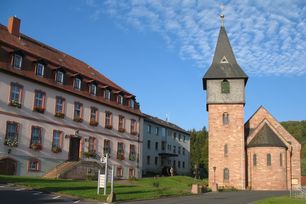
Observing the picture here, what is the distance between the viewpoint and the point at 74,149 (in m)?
41.0

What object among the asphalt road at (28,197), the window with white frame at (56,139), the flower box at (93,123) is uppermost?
the flower box at (93,123)

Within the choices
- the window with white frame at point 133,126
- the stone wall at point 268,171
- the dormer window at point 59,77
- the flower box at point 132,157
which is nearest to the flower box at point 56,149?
the dormer window at point 59,77

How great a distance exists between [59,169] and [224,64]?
2667cm

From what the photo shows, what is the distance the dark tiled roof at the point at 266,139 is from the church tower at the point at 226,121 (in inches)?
76.2

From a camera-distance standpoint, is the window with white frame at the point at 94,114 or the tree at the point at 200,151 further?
the tree at the point at 200,151

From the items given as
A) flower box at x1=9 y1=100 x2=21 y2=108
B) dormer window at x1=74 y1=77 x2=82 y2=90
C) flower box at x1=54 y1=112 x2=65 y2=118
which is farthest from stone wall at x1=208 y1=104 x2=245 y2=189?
flower box at x1=9 y1=100 x2=21 y2=108

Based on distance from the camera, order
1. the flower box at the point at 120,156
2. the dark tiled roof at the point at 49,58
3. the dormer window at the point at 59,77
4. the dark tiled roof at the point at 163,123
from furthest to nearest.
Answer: the dark tiled roof at the point at 163,123
the flower box at the point at 120,156
the dormer window at the point at 59,77
the dark tiled roof at the point at 49,58

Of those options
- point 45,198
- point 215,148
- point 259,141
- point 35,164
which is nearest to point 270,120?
point 259,141

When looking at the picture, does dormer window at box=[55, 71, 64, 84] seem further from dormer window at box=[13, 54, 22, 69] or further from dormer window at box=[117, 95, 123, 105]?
dormer window at box=[117, 95, 123, 105]

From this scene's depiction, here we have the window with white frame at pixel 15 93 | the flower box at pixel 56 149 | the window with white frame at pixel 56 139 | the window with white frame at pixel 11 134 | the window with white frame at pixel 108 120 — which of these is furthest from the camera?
the window with white frame at pixel 108 120

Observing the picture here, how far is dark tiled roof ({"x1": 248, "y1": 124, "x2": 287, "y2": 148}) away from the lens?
160 ft

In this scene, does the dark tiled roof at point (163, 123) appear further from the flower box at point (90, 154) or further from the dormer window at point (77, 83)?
the dormer window at point (77, 83)

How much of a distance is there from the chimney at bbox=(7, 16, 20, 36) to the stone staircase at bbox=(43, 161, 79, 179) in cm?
1396

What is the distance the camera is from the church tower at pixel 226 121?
48.8 metres
